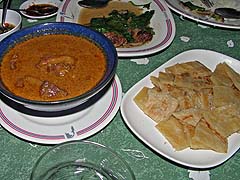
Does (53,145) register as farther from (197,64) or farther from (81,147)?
(197,64)

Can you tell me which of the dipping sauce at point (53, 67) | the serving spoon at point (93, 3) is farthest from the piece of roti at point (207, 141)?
the serving spoon at point (93, 3)

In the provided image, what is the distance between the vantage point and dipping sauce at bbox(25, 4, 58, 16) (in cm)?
187

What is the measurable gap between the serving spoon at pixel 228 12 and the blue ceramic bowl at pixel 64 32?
736 mm

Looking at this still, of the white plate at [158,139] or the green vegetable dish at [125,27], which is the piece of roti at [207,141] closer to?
the white plate at [158,139]

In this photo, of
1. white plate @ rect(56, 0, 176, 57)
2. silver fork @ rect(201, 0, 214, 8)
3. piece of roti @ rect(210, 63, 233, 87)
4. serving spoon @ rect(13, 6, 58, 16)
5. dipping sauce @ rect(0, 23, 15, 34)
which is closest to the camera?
piece of roti @ rect(210, 63, 233, 87)

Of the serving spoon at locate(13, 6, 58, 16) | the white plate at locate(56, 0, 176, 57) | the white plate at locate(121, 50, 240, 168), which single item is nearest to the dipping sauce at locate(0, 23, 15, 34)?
the serving spoon at locate(13, 6, 58, 16)

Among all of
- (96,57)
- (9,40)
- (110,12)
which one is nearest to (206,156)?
(96,57)

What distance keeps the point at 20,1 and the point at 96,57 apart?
0.77 m

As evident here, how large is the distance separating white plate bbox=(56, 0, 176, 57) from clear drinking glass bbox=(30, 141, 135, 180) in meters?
0.50

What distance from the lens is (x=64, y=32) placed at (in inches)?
58.8

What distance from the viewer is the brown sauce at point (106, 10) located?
1.91m

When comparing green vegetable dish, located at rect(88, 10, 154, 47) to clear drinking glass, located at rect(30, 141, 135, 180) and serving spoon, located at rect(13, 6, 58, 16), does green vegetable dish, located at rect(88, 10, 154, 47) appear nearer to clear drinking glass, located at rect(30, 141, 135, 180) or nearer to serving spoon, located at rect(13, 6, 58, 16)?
serving spoon, located at rect(13, 6, 58, 16)

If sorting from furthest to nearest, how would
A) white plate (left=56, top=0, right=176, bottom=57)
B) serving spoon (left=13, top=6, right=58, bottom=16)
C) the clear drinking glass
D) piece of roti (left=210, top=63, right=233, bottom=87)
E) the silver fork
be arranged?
the silver fork → serving spoon (left=13, top=6, right=58, bottom=16) → white plate (left=56, top=0, right=176, bottom=57) → piece of roti (left=210, top=63, right=233, bottom=87) → the clear drinking glass

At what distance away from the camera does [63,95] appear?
1.28 meters
